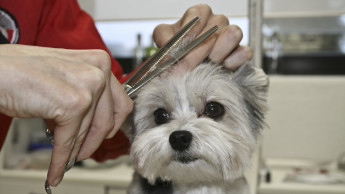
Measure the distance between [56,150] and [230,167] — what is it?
665mm

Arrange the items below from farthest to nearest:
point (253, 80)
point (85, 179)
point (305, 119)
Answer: point (305, 119), point (85, 179), point (253, 80)

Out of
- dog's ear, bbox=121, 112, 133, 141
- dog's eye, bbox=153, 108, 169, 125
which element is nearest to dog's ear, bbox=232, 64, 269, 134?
dog's eye, bbox=153, 108, 169, 125

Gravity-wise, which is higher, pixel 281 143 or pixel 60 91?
pixel 60 91

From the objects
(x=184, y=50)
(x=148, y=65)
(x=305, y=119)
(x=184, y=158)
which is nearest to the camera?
(x=148, y=65)

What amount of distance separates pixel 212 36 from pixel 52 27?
52cm

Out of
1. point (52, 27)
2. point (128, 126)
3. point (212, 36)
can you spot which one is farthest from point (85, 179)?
point (212, 36)

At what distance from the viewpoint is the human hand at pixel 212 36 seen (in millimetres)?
1133

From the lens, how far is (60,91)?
573mm

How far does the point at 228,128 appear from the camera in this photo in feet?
4.37

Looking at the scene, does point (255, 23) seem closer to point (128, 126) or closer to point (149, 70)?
point (128, 126)

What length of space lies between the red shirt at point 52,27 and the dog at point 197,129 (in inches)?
6.5

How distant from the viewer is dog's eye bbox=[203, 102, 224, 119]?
1354 millimetres

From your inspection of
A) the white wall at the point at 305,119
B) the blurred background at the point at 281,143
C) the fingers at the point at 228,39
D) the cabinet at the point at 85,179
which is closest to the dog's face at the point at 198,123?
the fingers at the point at 228,39

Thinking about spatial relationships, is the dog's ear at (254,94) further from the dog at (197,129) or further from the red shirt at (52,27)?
the red shirt at (52,27)
